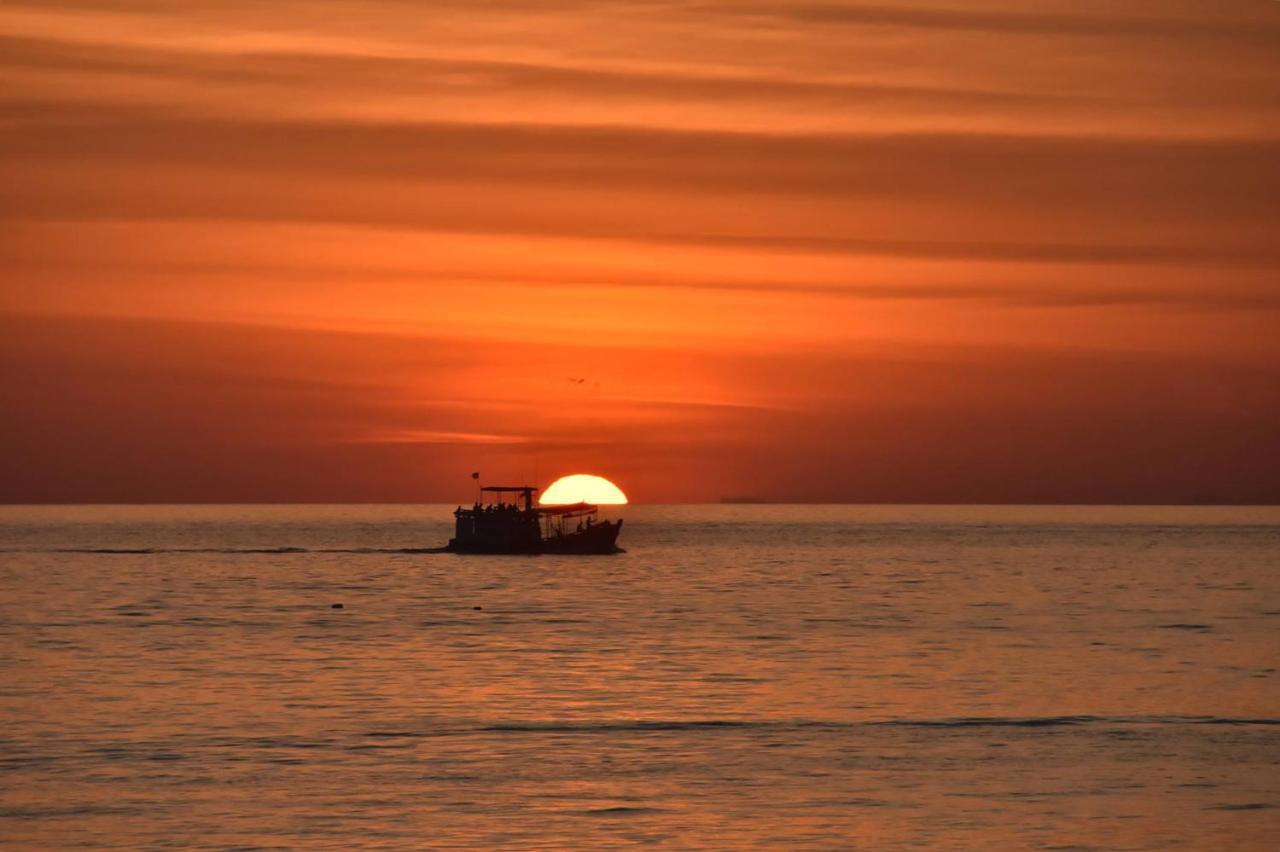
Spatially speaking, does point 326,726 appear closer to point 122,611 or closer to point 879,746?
point 879,746

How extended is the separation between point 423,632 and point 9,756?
1569 inches

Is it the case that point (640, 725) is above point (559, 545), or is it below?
below

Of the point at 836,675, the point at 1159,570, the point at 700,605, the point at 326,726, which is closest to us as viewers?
the point at 326,726

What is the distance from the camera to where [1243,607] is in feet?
326

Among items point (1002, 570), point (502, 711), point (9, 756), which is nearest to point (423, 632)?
point (502, 711)

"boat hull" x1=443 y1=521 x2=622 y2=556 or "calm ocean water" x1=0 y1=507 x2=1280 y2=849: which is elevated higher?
"boat hull" x1=443 y1=521 x2=622 y2=556

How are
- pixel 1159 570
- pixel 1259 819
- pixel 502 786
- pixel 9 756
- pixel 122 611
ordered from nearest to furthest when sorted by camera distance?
pixel 1259 819 < pixel 502 786 < pixel 9 756 < pixel 122 611 < pixel 1159 570

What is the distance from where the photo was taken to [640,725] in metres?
46.7

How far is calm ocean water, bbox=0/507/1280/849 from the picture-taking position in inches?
1320

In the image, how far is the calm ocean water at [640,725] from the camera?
3353 cm

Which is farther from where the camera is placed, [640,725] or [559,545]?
[559,545]

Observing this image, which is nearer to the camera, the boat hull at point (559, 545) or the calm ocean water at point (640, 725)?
the calm ocean water at point (640, 725)

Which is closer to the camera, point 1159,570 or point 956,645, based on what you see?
point 956,645

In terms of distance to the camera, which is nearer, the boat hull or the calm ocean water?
the calm ocean water
